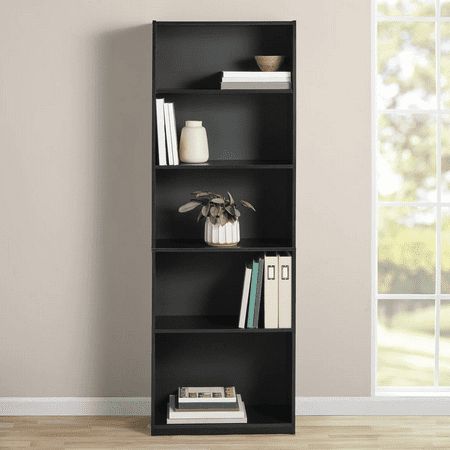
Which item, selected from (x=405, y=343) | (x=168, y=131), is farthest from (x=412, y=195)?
(x=168, y=131)

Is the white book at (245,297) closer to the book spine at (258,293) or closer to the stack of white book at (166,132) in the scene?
the book spine at (258,293)

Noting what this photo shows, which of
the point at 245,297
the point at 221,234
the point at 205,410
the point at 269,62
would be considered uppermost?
the point at 269,62

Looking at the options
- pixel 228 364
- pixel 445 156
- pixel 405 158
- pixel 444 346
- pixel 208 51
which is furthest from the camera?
pixel 444 346

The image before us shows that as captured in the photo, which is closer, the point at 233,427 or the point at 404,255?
the point at 233,427

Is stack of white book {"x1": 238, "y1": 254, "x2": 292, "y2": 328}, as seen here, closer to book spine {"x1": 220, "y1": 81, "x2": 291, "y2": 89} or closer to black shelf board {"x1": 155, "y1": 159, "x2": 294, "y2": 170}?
black shelf board {"x1": 155, "y1": 159, "x2": 294, "y2": 170}

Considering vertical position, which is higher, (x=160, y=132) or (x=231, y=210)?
(x=160, y=132)

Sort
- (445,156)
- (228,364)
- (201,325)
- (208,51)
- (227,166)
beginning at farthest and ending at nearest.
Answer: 1. (445,156)
2. (228,364)
3. (208,51)
4. (201,325)
5. (227,166)

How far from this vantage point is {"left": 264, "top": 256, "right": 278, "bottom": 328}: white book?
12.2 ft

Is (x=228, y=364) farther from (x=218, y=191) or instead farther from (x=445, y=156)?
(x=445, y=156)

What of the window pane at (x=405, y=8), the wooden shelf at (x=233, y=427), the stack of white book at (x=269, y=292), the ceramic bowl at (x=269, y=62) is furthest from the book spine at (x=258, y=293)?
the window pane at (x=405, y=8)

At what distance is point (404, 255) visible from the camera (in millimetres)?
4324

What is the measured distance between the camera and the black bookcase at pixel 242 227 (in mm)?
3857

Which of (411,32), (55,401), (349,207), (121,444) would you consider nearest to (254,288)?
(349,207)

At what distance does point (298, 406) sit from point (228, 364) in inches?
16.4
